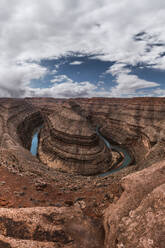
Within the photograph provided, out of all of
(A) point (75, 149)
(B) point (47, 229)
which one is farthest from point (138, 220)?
(A) point (75, 149)

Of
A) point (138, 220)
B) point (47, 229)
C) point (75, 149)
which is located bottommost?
point (75, 149)

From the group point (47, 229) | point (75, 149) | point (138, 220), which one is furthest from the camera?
point (75, 149)

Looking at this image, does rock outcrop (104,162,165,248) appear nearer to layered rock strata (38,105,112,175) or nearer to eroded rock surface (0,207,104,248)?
eroded rock surface (0,207,104,248)

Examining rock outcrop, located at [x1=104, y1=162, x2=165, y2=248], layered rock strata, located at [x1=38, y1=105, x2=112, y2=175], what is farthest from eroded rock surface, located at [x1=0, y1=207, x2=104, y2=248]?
layered rock strata, located at [x1=38, y1=105, x2=112, y2=175]

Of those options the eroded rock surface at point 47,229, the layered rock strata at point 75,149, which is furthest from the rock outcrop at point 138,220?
the layered rock strata at point 75,149

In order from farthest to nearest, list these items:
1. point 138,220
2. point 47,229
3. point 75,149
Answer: point 75,149 < point 47,229 < point 138,220

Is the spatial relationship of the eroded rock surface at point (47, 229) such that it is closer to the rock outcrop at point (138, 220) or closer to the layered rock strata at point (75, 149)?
the rock outcrop at point (138, 220)

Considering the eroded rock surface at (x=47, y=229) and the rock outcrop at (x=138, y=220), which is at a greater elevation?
the rock outcrop at (x=138, y=220)

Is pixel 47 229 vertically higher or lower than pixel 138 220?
lower

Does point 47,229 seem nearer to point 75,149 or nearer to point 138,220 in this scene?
point 138,220
